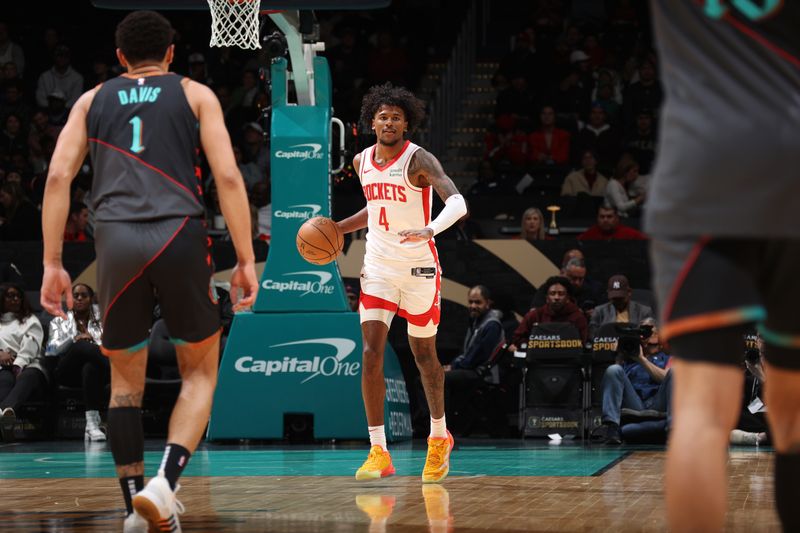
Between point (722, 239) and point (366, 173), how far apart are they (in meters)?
4.99

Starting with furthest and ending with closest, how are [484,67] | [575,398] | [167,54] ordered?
[484,67] < [575,398] < [167,54]

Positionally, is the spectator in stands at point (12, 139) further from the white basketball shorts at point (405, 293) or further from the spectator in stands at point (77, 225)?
the white basketball shorts at point (405, 293)

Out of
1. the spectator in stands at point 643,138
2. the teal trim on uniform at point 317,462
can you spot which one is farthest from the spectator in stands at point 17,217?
the spectator in stands at point 643,138

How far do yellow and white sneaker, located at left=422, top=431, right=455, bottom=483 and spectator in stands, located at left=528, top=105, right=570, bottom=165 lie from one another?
27.2 ft

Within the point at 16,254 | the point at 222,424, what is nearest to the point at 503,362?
the point at 222,424

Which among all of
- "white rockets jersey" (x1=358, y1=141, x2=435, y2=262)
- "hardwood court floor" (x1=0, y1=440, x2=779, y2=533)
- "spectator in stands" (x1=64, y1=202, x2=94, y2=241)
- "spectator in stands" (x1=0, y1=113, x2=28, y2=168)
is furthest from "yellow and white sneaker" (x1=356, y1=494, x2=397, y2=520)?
"spectator in stands" (x1=0, y1=113, x2=28, y2=168)

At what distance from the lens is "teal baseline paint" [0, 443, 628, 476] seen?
302 inches

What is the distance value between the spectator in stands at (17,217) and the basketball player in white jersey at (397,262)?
6.85 m

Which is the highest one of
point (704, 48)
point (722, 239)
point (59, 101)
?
point (59, 101)

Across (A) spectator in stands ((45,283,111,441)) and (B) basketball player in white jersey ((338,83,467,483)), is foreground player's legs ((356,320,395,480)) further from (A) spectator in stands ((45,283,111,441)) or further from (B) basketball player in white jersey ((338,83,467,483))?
(A) spectator in stands ((45,283,111,441))

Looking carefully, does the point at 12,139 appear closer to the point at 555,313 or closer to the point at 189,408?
the point at 555,313

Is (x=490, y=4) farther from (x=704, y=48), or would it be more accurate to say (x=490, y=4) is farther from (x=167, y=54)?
(x=704, y=48)

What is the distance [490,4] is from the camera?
60.9ft

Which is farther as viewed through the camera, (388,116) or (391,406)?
(391,406)
